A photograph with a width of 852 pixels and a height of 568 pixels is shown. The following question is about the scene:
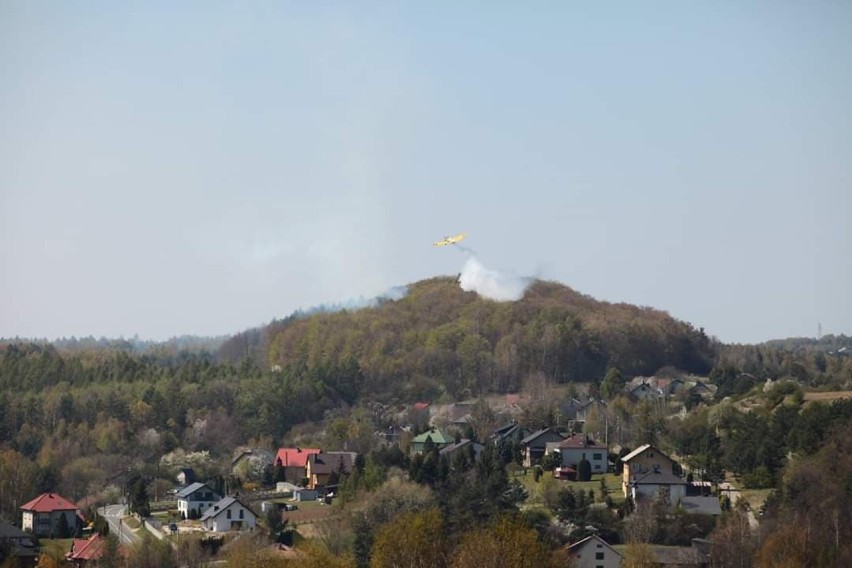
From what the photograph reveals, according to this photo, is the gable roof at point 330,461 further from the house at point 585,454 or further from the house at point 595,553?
the house at point 595,553

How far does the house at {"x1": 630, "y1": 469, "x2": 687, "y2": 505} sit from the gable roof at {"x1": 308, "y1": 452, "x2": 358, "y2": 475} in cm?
1263

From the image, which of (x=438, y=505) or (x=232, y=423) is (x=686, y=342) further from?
(x=438, y=505)

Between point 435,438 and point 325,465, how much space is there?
5.25m

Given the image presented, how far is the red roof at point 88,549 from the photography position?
46.6 metres

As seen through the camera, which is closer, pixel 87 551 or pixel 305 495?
pixel 87 551

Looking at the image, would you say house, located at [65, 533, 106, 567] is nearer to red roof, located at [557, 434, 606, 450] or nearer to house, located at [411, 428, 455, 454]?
house, located at [411, 428, 455, 454]

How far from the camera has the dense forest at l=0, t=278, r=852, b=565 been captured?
1919 inches

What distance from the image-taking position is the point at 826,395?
66500 millimetres

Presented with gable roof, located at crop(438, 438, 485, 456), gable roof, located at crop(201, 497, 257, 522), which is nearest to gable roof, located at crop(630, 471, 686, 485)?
gable roof, located at crop(438, 438, 485, 456)

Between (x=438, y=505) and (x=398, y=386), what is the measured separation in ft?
121

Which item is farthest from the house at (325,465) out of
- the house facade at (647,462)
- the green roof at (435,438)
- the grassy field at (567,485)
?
the house facade at (647,462)

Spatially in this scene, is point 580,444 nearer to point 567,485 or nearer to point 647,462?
point 647,462

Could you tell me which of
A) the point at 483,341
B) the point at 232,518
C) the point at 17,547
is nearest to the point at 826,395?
the point at 232,518

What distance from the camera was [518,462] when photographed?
5906cm
